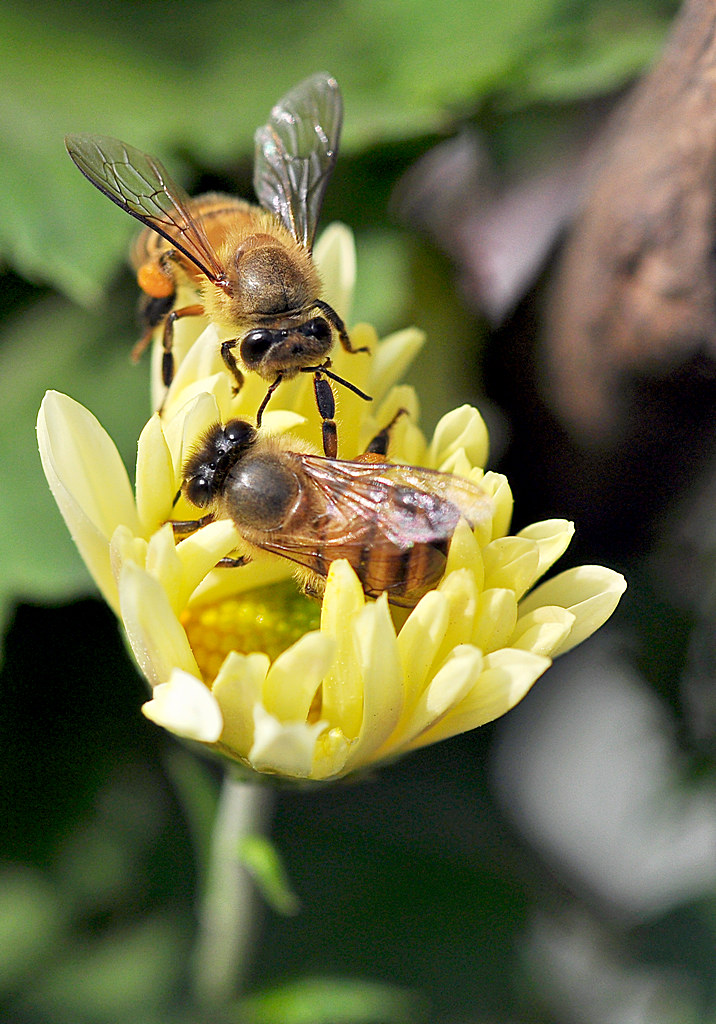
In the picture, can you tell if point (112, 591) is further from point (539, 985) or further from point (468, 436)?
point (539, 985)

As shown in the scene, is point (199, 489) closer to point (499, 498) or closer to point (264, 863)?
point (499, 498)

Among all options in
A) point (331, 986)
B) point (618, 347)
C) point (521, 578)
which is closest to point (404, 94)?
point (618, 347)

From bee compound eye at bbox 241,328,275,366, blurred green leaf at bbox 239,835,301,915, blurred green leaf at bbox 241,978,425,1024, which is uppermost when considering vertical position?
bee compound eye at bbox 241,328,275,366

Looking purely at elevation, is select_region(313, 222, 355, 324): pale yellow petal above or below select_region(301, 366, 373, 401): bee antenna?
above

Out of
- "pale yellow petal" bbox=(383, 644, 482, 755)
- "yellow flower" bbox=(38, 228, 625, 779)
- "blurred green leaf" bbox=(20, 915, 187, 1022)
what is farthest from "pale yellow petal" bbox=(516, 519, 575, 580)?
"blurred green leaf" bbox=(20, 915, 187, 1022)

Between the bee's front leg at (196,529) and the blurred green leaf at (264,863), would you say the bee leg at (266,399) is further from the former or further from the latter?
the blurred green leaf at (264,863)

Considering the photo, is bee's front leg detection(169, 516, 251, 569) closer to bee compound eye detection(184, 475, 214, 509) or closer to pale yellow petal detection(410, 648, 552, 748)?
bee compound eye detection(184, 475, 214, 509)

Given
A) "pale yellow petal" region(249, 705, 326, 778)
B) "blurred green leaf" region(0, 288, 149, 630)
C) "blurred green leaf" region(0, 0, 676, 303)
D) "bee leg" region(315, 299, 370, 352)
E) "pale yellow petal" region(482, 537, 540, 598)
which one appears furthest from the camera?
"blurred green leaf" region(0, 0, 676, 303)
